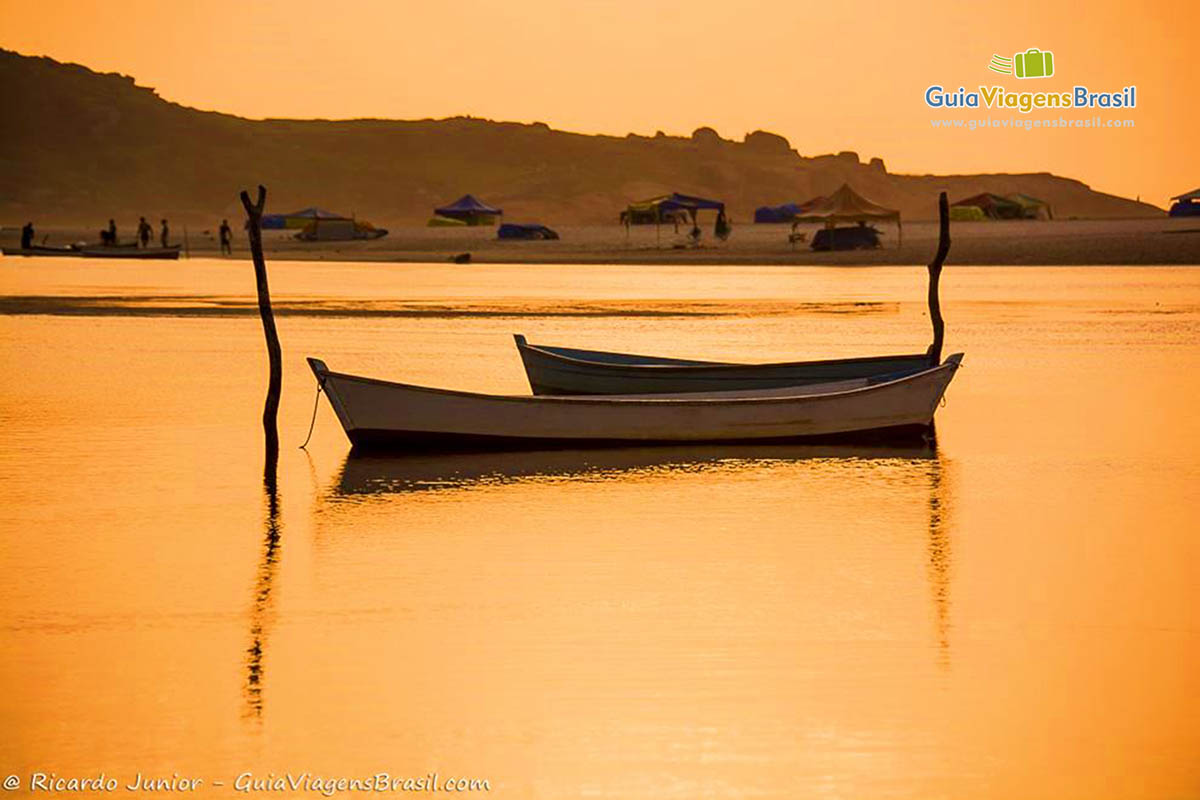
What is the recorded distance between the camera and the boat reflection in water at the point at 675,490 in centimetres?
1862

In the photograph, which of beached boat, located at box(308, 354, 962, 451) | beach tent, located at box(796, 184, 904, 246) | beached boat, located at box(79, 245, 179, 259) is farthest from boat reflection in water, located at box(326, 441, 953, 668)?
beached boat, located at box(79, 245, 179, 259)

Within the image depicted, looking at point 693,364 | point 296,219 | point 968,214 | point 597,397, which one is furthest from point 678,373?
point 296,219

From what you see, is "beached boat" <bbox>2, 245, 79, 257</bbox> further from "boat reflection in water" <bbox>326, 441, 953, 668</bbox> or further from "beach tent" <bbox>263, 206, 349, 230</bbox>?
"boat reflection in water" <bbox>326, 441, 953, 668</bbox>

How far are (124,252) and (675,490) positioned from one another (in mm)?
84339

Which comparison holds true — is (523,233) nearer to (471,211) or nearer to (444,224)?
(471,211)

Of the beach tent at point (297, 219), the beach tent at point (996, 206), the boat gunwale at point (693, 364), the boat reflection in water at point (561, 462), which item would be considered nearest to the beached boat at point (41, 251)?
the beach tent at point (297, 219)

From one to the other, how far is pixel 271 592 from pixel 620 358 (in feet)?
42.8

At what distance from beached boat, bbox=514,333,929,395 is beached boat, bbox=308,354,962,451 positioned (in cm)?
113

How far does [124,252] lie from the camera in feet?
330

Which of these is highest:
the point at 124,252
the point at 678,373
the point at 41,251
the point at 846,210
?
the point at 846,210

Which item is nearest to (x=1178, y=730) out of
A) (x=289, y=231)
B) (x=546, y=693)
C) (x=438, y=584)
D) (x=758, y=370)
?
(x=546, y=693)

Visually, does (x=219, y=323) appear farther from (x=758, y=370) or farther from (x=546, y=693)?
(x=546, y=693)

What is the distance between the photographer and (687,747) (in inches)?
432

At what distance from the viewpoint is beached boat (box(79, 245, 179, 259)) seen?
97875 millimetres
